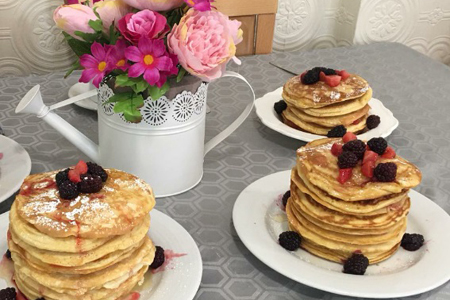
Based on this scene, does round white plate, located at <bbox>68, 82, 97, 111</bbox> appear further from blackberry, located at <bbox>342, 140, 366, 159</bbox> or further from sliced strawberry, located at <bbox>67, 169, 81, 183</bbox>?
blackberry, located at <bbox>342, 140, 366, 159</bbox>

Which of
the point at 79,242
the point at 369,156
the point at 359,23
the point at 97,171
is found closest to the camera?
the point at 79,242

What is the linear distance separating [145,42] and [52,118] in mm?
329

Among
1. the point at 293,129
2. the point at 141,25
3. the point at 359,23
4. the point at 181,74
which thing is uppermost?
the point at 141,25

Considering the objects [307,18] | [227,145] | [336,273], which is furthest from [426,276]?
[307,18]

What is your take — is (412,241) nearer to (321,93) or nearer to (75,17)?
(321,93)

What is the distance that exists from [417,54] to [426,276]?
1.36 metres

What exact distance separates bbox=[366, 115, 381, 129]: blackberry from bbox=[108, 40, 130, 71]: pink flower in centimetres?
76

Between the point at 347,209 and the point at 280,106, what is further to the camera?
the point at 280,106

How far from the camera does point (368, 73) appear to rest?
2.00 m

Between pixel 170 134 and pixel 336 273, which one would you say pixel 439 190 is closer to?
pixel 336 273

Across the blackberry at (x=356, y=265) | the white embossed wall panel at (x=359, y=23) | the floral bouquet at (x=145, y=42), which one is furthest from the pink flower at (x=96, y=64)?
the white embossed wall panel at (x=359, y=23)

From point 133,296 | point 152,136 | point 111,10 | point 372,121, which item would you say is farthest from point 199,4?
point 372,121

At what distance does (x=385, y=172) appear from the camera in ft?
3.37

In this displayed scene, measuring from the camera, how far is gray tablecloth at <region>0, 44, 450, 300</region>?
1.05 m
